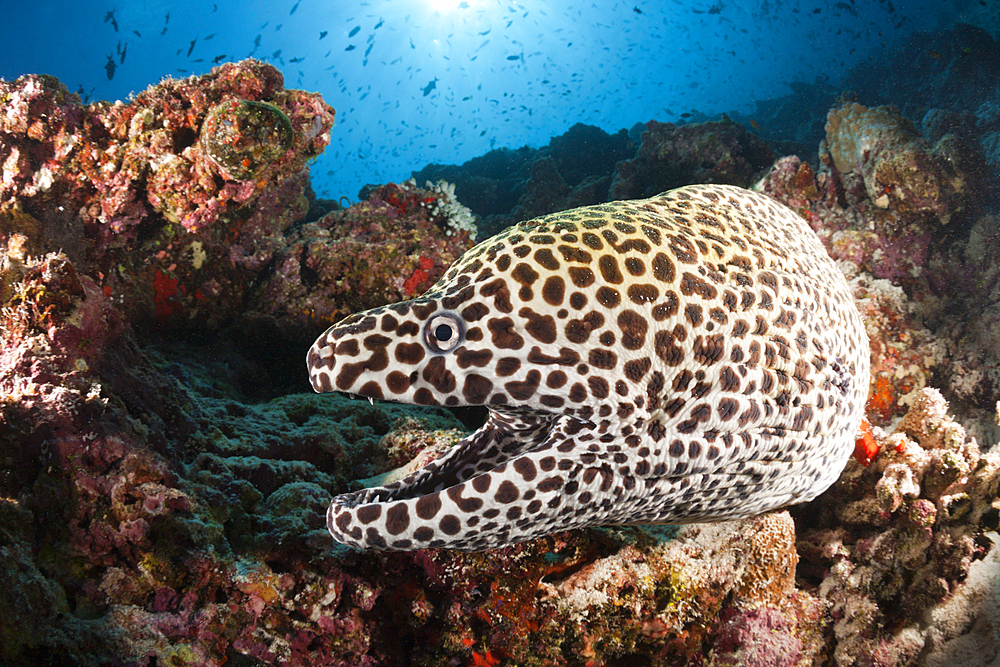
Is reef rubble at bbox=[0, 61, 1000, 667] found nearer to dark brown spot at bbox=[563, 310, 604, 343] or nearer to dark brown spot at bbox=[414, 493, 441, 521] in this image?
dark brown spot at bbox=[414, 493, 441, 521]

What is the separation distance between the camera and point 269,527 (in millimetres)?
2475

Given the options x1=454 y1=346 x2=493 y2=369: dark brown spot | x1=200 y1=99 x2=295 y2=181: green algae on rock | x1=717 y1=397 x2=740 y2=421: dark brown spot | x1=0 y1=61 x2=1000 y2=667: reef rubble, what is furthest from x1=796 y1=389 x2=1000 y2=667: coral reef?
x1=200 y1=99 x2=295 y2=181: green algae on rock

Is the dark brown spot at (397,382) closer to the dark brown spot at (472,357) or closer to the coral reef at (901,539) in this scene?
the dark brown spot at (472,357)

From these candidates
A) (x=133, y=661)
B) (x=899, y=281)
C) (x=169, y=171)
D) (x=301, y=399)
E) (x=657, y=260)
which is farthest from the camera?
(x=899, y=281)

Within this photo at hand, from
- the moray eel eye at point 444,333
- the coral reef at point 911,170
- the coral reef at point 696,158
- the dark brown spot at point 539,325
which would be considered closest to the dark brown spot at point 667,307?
the dark brown spot at point 539,325

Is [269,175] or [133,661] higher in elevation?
[269,175]

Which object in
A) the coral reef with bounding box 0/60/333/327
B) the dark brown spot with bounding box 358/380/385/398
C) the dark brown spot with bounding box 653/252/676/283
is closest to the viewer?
the dark brown spot with bounding box 358/380/385/398

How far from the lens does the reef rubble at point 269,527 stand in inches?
80.3

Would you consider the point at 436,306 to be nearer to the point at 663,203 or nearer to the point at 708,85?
the point at 663,203

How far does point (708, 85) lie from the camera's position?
226 ft

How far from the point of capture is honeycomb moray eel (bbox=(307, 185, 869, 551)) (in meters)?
1.77

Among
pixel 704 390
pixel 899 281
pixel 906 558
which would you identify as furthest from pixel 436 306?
pixel 899 281

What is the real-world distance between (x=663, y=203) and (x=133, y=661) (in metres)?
3.24

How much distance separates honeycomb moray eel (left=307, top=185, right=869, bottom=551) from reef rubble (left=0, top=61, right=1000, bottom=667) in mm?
507
